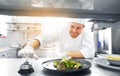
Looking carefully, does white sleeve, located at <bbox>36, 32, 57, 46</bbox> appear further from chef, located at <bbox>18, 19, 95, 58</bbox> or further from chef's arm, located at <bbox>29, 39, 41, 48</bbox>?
chef's arm, located at <bbox>29, 39, 41, 48</bbox>

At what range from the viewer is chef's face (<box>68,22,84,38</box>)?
5.38 feet

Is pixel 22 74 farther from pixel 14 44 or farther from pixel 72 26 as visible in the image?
pixel 14 44

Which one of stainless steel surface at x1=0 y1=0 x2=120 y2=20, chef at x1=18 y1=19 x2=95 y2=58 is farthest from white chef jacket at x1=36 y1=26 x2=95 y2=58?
stainless steel surface at x1=0 y1=0 x2=120 y2=20

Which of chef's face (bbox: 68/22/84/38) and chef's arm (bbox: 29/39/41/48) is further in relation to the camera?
chef's face (bbox: 68/22/84/38)

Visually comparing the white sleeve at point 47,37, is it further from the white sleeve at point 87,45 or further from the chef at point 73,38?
the white sleeve at point 87,45

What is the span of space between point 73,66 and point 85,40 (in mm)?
1152

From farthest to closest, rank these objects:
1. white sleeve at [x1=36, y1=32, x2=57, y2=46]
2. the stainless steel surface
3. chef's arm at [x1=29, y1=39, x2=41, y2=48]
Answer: white sleeve at [x1=36, y1=32, x2=57, y2=46]
chef's arm at [x1=29, y1=39, x2=41, y2=48]
the stainless steel surface

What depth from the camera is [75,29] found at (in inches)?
66.0

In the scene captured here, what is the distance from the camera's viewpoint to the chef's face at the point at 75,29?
5.38 feet

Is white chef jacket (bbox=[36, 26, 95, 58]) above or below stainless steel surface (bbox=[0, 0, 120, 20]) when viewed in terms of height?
below

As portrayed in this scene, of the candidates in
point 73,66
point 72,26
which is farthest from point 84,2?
point 72,26

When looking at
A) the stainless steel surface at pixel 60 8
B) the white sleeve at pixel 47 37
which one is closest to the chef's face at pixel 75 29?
the white sleeve at pixel 47 37

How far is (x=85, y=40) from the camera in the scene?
1.81 m

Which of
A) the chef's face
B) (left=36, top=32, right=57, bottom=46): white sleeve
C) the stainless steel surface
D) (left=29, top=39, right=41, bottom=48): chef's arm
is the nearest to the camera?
the stainless steel surface
